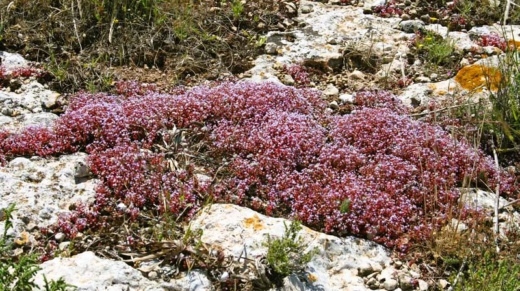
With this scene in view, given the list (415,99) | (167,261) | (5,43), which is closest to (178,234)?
(167,261)

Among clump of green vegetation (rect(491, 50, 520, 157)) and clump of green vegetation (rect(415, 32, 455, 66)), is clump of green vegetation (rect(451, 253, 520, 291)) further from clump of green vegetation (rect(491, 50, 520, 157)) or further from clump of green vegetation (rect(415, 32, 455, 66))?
clump of green vegetation (rect(415, 32, 455, 66))

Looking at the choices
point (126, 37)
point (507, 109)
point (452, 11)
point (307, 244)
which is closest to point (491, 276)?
point (307, 244)

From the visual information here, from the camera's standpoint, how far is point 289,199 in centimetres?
542

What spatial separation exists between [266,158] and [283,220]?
920mm

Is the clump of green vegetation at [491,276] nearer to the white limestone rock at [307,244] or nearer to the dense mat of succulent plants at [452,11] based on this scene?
the white limestone rock at [307,244]

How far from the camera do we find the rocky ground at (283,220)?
4363 mm

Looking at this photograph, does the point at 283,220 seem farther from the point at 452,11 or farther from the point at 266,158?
the point at 452,11

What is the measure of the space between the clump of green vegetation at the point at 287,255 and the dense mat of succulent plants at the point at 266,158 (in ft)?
2.15

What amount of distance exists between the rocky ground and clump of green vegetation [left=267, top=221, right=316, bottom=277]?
11 centimetres

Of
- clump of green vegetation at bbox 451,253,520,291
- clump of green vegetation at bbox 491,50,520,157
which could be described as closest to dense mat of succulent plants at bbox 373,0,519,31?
clump of green vegetation at bbox 491,50,520,157

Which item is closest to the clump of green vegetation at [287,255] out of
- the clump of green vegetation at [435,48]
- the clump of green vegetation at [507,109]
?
the clump of green vegetation at [507,109]

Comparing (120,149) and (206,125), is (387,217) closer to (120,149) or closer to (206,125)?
(206,125)

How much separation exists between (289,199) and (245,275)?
1.22 meters

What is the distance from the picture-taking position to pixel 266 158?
565 centimetres
